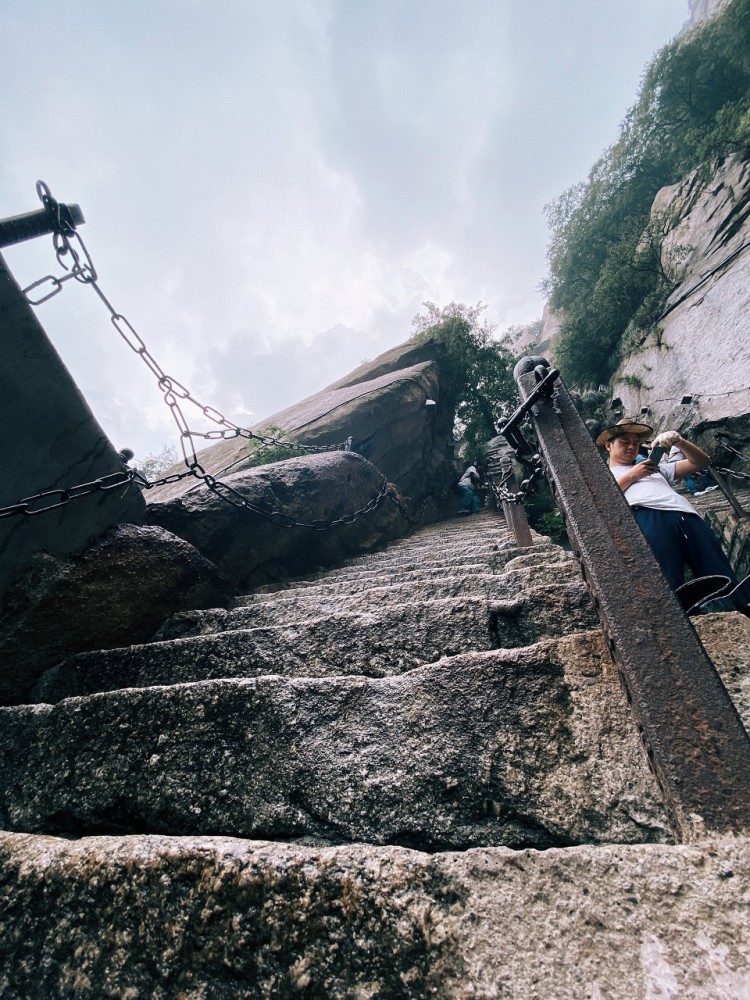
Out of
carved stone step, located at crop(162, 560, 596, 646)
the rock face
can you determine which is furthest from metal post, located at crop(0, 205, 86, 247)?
carved stone step, located at crop(162, 560, 596, 646)

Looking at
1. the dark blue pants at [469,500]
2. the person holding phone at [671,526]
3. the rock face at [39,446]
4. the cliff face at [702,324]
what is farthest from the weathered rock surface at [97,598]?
the dark blue pants at [469,500]

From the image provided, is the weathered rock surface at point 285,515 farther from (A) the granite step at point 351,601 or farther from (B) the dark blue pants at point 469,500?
(B) the dark blue pants at point 469,500

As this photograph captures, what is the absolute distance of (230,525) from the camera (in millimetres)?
3838

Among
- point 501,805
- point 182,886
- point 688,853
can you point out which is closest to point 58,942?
point 182,886

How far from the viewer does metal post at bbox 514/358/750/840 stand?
931mm

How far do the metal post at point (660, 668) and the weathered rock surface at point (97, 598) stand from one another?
2469mm

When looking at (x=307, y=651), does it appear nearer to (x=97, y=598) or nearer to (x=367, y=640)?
(x=367, y=640)

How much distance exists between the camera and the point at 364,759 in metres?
1.23

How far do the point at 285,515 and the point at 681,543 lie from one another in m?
2.88

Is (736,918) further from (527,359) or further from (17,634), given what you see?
(17,634)

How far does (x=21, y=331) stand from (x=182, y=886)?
298 centimetres

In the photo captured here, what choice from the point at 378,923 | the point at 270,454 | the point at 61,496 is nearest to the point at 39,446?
the point at 61,496

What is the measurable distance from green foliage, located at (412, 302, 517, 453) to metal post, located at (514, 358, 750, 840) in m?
13.5

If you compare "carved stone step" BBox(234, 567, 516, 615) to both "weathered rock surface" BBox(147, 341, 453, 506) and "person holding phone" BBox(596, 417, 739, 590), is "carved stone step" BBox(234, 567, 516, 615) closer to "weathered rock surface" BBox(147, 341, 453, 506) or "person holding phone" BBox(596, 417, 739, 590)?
"person holding phone" BBox(596, 417, 739, 590)
